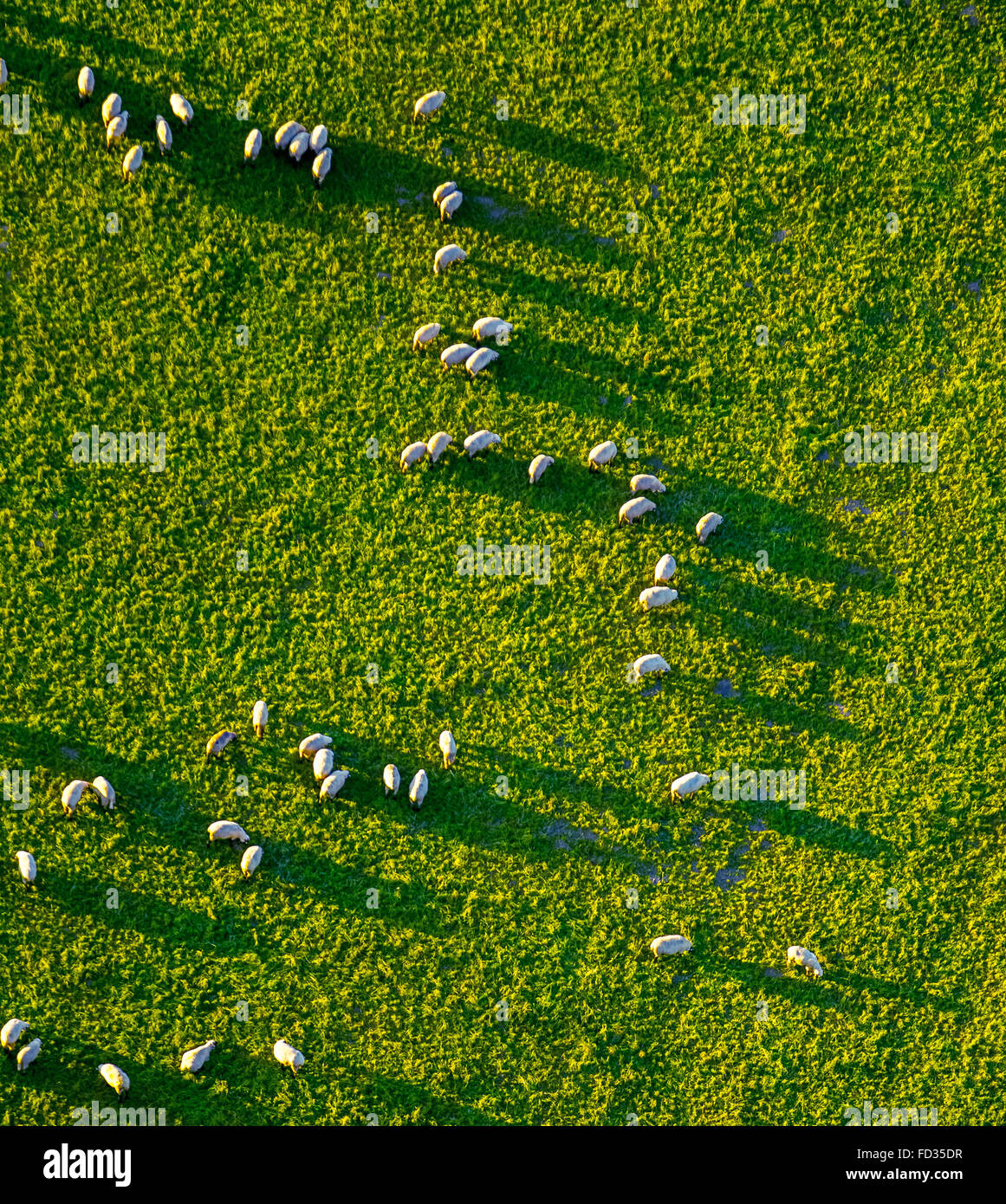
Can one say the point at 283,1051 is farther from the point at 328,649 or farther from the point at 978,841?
the point at 978,841

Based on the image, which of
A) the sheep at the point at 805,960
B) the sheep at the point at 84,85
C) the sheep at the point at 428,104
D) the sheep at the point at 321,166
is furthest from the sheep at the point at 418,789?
the sheep at the point at 84,85

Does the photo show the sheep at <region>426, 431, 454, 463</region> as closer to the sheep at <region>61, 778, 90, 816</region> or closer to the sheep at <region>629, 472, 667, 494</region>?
the sheep at <region>629, 472, 667, 494</region>

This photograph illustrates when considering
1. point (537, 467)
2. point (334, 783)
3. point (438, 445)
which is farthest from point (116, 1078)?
point (537, 467)

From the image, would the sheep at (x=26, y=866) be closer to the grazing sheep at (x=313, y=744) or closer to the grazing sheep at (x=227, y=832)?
the grazing sheep at (x=227, y=832)

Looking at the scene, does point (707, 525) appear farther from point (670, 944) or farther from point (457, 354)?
point (670, 944)

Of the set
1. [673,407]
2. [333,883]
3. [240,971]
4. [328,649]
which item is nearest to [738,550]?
[673,407]

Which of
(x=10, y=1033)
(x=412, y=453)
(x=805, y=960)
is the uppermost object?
(x=412, y=453)
